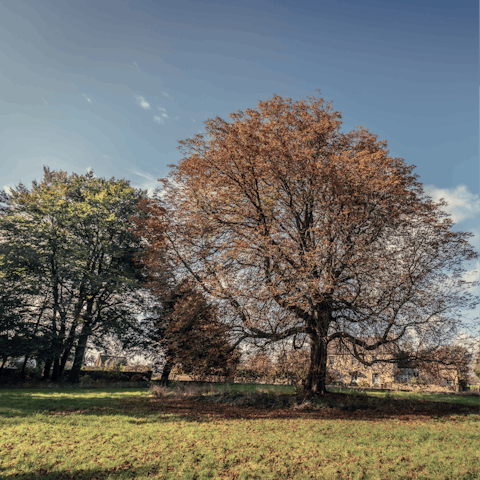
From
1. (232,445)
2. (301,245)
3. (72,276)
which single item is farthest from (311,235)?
(72,276)

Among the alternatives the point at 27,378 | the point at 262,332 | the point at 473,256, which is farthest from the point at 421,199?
the point at 27,378

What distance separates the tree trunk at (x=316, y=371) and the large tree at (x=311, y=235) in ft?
0.17

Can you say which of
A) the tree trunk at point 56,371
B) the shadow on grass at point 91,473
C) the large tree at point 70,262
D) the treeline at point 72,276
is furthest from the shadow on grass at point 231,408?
the tree trunk at point 56,371

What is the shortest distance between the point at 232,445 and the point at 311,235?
9.64m

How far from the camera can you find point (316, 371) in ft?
49.9

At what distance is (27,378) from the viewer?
945 inches

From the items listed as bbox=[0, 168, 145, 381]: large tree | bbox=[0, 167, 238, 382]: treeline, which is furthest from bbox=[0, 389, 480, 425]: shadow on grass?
bbox=[0, 168, 145, 381]: large tree

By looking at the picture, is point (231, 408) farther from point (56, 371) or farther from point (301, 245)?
point (56, 371)

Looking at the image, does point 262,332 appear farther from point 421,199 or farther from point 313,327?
point 421,199

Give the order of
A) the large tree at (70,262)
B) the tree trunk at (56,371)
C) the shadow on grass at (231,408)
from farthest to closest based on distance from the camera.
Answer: the tree trunk at (56,371)
the large tree at (70,262)
the shadow on grass at (231,408)

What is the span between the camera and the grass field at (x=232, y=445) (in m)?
6.47

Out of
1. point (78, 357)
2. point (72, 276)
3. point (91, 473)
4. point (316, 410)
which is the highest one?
point (72, 276)

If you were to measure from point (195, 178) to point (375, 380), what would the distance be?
1712 inches

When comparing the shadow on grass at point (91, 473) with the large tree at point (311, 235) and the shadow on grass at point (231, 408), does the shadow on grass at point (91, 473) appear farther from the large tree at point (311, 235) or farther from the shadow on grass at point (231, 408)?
the large tree at point (311, 235)
